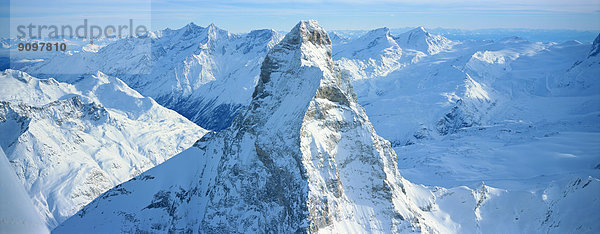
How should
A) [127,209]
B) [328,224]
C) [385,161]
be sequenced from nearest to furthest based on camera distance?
1. [328,224]
2. [385,161]
3. [127,209]

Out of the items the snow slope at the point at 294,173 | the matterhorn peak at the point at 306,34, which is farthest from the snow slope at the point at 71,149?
the matterhorn peak at the point at 306,34

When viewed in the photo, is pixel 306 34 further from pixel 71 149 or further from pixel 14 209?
pixel 71 149

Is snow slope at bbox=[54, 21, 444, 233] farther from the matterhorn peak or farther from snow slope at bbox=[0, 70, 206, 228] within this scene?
snow slope at bbox=[0, 70, 206, 228]

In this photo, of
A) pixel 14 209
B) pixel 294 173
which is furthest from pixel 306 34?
pixel 14 209

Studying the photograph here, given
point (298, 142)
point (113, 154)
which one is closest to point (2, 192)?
point (298, 142)

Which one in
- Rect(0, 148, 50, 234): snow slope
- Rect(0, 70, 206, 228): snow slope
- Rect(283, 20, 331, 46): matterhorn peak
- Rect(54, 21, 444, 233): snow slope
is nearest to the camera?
Rect(0, 148, 50, 234): snow slope

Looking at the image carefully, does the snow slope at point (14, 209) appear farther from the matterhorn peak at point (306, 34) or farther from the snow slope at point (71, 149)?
the snow slope at point (71, 149)

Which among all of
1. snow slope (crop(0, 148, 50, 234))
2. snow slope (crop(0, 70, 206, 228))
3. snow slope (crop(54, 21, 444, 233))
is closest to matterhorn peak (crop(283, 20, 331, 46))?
snow slope (crop(54, 21, 444, 233))

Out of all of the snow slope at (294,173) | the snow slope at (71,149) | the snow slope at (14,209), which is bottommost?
the snow slope at (71,149)

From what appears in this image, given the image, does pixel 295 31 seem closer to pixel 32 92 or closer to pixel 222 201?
pixel 222 201

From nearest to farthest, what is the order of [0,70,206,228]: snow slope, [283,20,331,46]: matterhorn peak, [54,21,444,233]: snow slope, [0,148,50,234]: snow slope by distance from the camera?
[0,148,50,234]: snow slope
[54,21,444,233]: snow slope
[283,20,331,46]: matterhorn peak
[0,70,206,228]: snow slope

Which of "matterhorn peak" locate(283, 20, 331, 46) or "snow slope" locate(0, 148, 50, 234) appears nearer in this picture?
"snow slope" locate(0, 148, 50, 234)
